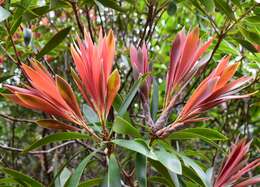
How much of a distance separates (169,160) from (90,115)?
Result: 27cm

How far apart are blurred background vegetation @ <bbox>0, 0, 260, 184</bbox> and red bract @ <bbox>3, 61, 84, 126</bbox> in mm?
151

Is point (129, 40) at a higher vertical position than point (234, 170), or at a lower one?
higher

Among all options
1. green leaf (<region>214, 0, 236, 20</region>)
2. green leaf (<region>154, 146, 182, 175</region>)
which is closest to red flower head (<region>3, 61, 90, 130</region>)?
green leaf (<region>154, 146, 182, 175</region>)

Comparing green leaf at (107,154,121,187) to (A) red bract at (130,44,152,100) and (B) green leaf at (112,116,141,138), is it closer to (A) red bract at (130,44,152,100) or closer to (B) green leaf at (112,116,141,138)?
(B) green leaf at (112,116,141,138)

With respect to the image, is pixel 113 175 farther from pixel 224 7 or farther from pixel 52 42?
pixel 224 7

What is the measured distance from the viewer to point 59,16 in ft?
8.78

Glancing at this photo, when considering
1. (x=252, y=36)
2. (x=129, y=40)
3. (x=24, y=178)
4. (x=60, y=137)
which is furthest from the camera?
(x=129, y=40)

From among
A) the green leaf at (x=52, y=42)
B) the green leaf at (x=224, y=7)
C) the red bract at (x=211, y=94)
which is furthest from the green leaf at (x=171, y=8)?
the red bract at (x=211, y=94)

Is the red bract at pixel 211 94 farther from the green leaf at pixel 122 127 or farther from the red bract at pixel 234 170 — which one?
the red bract at pixel 234 170

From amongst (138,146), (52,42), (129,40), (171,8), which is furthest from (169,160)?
(129,40)

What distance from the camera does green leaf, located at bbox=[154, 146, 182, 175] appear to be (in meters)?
0.90

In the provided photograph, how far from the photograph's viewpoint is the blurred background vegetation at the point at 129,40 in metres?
1.38

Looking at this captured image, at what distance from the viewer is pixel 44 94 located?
3.13ft

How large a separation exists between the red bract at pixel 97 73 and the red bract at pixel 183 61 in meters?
0.15
